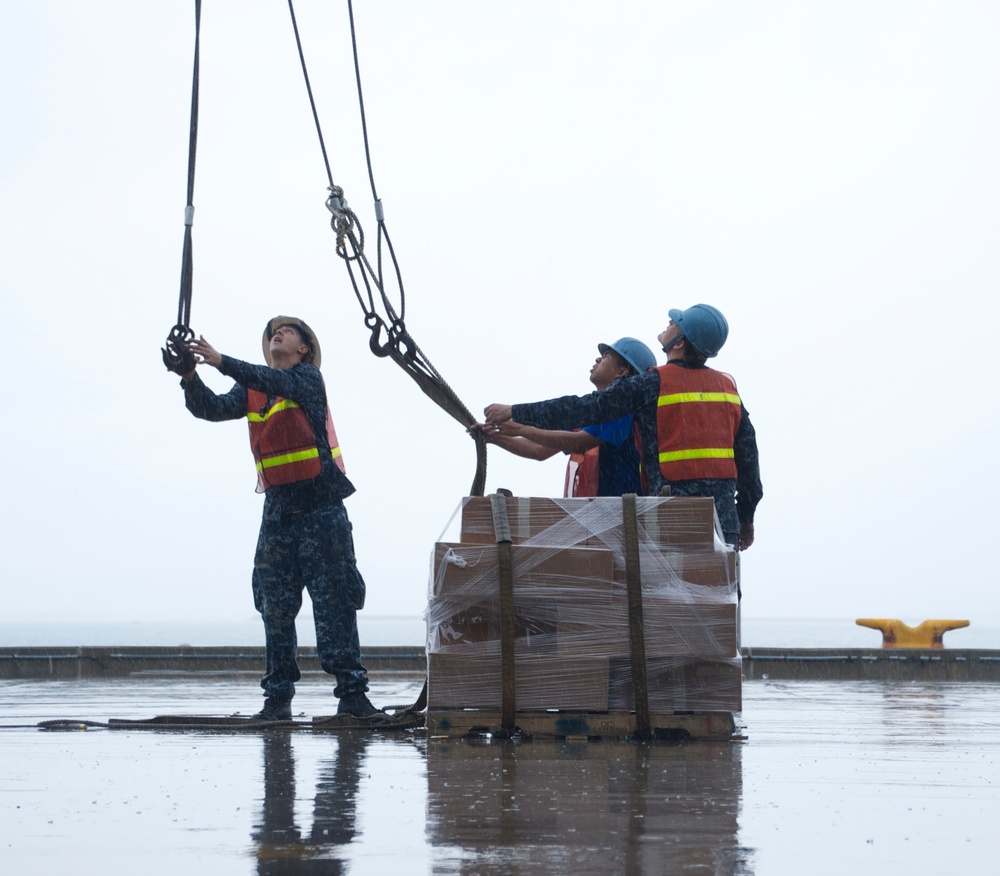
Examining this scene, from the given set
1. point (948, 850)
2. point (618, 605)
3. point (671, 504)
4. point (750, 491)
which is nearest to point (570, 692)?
point (618, 605)

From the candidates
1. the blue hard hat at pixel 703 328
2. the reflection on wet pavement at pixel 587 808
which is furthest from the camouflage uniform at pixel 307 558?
the blue hard hat at pixel 703 328

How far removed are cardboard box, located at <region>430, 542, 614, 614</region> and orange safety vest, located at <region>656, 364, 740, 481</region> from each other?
2.49 feet

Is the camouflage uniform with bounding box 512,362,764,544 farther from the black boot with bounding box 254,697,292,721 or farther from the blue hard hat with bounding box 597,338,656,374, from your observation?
the black boot with bounding box 254,697,292,721

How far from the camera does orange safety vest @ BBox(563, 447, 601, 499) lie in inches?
264

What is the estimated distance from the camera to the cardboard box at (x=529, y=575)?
5.52 meters

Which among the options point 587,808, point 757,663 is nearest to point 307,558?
point 587,808

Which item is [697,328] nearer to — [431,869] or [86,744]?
[86,744]

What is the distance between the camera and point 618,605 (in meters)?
5.50

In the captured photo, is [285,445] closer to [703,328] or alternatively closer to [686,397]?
[686,397]

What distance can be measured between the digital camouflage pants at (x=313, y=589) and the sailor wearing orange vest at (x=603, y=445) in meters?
0.85

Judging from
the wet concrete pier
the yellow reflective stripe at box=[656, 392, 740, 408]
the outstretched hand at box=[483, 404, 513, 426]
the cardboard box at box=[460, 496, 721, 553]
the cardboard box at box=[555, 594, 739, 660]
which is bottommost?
the wet concrete pier

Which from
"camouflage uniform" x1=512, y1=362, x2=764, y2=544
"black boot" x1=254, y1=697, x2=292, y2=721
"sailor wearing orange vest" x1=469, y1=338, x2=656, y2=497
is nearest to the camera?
"camouflage uniform" x1=512, y1=362, x2=764, y2=544

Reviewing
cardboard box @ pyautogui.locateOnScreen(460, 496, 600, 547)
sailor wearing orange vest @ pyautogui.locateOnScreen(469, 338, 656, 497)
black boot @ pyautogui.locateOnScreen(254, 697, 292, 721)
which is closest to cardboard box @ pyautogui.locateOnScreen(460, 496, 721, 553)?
cardboard box @ pyautogui.locateOnScreen(460, 496, 600, 547)

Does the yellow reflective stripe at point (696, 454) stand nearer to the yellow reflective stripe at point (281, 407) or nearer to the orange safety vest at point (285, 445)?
the orange safety vest at point (285, 445)
